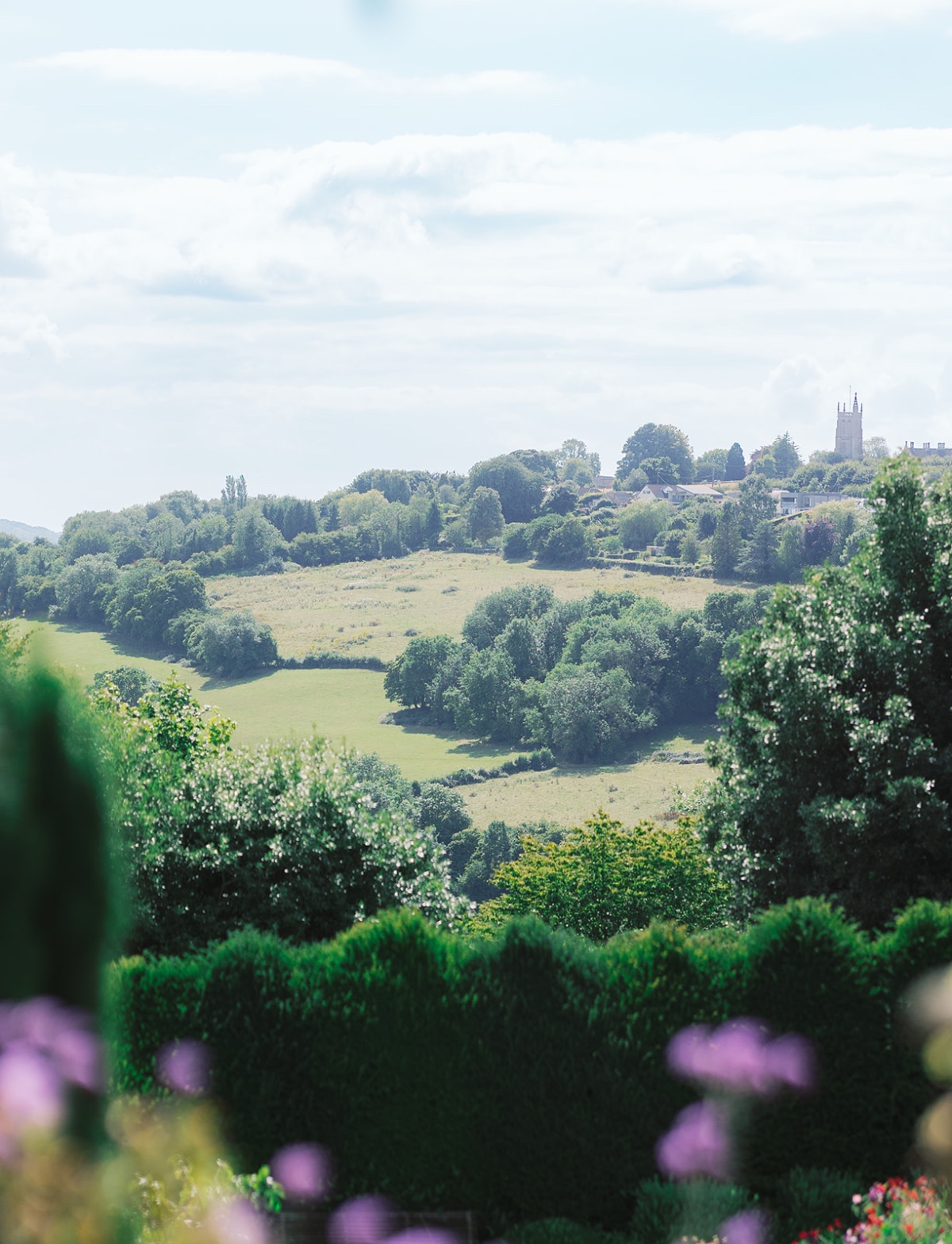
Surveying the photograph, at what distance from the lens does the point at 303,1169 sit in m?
10.9

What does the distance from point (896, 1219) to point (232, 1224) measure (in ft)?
18.0

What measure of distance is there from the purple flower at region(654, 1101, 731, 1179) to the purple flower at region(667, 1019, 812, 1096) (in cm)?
27

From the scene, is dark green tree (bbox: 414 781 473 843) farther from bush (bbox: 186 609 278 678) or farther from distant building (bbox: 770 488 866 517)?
distant building (bbox: 770 488 866 517)

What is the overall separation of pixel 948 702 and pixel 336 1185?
9410mm

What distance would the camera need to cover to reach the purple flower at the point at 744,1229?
926cm

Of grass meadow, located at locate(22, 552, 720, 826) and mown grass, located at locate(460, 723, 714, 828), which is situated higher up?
grass meadow, located at locate(22, 552, 720, 826)

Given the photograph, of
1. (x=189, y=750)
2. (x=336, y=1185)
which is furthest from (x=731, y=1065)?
(x=189, y=750)

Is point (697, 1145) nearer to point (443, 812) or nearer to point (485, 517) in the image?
point (443, 812)

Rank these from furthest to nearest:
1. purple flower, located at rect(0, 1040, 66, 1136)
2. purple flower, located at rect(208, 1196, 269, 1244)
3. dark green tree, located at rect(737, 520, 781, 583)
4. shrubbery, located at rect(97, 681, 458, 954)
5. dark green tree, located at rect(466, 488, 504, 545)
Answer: dark green tree, located at rect(466, 488, 504, 545) → dark green tree, located at rect(737, 520, 781, 583) → shrubbery, located at rect(97, 681, 458, 954) → purple flower, located at rect(208, 1196, 269, 1244) → purple flower, located at rect(0, 1040, 66, 1136)

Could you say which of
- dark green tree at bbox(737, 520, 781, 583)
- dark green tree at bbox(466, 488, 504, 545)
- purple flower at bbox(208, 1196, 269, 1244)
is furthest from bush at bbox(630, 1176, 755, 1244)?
dark green tree at bbox(466, 488, 504, 545)

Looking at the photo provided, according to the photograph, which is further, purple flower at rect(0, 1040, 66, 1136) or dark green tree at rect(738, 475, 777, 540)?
dark green tree at rect(738, 475, 777, 540)

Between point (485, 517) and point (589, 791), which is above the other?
point (485, 517)

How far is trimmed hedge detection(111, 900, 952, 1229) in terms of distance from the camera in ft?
35.3

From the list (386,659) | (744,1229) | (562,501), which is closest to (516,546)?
(562,501)
